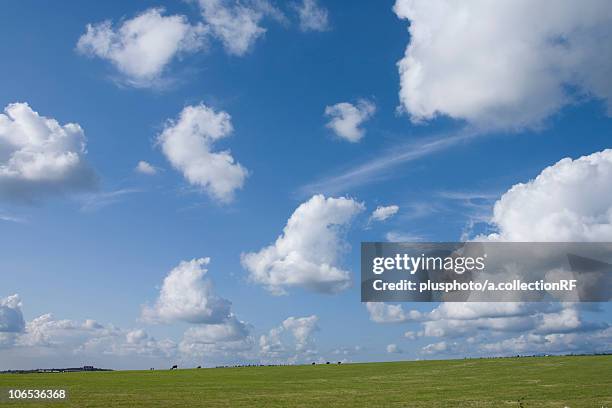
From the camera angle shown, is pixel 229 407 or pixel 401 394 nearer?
pixel 229 407

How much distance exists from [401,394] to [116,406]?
3020 centimetres

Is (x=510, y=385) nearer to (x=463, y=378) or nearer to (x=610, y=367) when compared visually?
(x=463, y=378)

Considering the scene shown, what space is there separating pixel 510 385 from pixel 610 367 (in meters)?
33.5

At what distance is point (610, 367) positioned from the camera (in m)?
89.1

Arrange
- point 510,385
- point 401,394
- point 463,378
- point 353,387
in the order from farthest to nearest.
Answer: point 463,378 → point 353,387 → point 510,385 → point 401,394

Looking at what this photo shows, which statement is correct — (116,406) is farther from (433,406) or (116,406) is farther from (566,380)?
(566,380)

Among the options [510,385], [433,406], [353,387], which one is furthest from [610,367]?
[433,406]

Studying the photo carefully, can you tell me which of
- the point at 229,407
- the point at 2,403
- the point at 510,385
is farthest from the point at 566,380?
the point at 2,403

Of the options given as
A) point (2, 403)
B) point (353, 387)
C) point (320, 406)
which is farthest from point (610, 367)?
point (2, 403)

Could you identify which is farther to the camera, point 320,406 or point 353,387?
point 353,387

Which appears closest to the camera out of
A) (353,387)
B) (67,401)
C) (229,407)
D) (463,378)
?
(229,407)

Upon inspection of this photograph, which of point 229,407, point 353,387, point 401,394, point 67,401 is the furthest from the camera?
point 353,387

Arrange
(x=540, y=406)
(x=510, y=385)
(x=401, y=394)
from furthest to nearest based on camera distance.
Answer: (x=510, y=385) < (x=401, y=394) < (x=540, y=406)

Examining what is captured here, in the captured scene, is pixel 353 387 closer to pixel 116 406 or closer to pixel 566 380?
pixel 566 380
